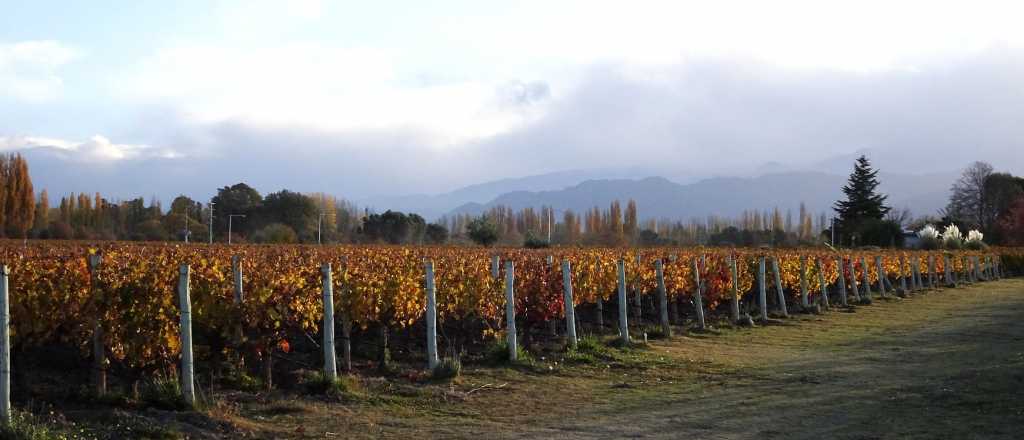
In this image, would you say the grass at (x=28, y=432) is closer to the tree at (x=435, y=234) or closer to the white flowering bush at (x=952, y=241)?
the white flowering bush at (x=952, y=241)

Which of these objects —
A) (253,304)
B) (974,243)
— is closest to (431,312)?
(253,304)

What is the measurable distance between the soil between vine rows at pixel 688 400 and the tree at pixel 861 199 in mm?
69138

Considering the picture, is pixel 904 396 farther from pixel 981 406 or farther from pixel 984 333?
pixel 984 333

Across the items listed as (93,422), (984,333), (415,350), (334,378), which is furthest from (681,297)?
(93,422)

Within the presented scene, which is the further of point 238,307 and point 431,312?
point 431,312

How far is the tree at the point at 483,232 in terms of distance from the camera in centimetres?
→ 5559

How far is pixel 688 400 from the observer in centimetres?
1059

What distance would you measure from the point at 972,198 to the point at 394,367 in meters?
99.9

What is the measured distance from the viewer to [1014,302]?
96.1 ft

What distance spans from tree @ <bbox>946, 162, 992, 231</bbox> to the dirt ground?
89.3 metres

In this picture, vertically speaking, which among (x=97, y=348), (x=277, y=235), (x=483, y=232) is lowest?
(x=97, y=348)

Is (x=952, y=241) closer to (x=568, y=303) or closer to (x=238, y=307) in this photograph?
(x=568, y=303)

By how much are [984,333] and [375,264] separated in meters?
13.1

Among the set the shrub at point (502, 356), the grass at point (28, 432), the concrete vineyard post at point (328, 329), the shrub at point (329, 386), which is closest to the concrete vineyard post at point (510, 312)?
the shrub at point (502, 356)
